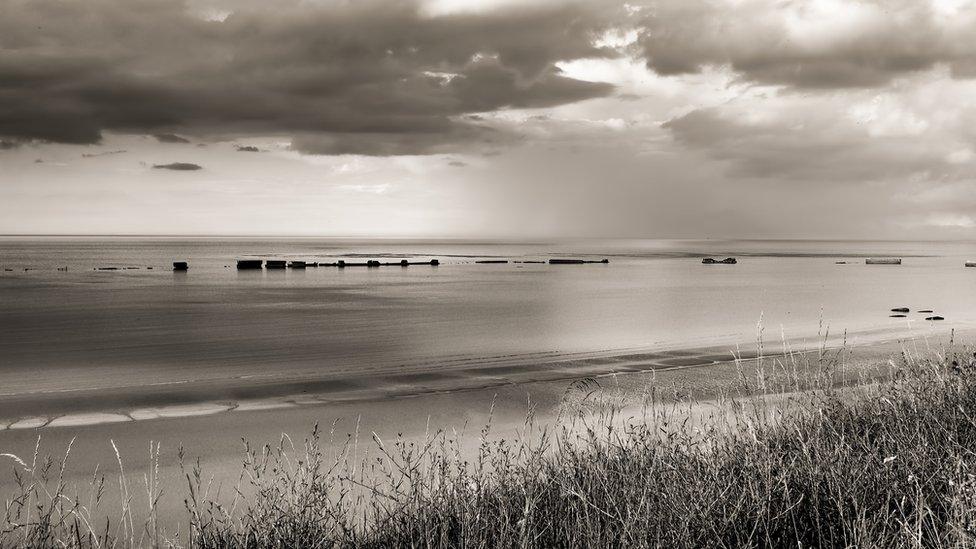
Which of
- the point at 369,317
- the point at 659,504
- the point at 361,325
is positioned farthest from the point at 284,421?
the point at 369,317

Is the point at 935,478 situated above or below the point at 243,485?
above

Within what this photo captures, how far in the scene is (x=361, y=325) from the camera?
88.7ft

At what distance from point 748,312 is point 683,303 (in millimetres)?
4893

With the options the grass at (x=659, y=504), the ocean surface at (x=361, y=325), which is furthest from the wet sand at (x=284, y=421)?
the grass at (x=659, y=504)

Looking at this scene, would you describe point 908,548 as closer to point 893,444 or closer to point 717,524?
point 717,524

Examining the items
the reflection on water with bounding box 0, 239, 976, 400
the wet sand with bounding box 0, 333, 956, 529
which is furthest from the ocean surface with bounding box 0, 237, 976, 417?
the wet sand with bounding box 0, 333, 956, 529

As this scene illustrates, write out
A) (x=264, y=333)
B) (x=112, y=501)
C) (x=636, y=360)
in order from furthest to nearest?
(x=264, y=333) → (x=636, y=360) → (x=112, y=501)

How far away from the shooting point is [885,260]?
273ft

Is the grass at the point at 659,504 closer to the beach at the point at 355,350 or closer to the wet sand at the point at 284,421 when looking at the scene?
the wet sand at the point at 284,421

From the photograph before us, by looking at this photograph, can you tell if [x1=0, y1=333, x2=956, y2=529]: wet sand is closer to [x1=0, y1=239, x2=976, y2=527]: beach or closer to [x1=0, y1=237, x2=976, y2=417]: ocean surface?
[x1=0, y1=239, x2=976, y2=527]: beach

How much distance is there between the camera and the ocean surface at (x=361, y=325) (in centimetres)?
1612

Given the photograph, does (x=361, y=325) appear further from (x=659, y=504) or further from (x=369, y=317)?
(x=659, y=504)

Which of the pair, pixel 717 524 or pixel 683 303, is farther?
pixel 683 303

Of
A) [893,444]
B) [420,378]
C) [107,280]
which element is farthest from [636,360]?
[107,280]
